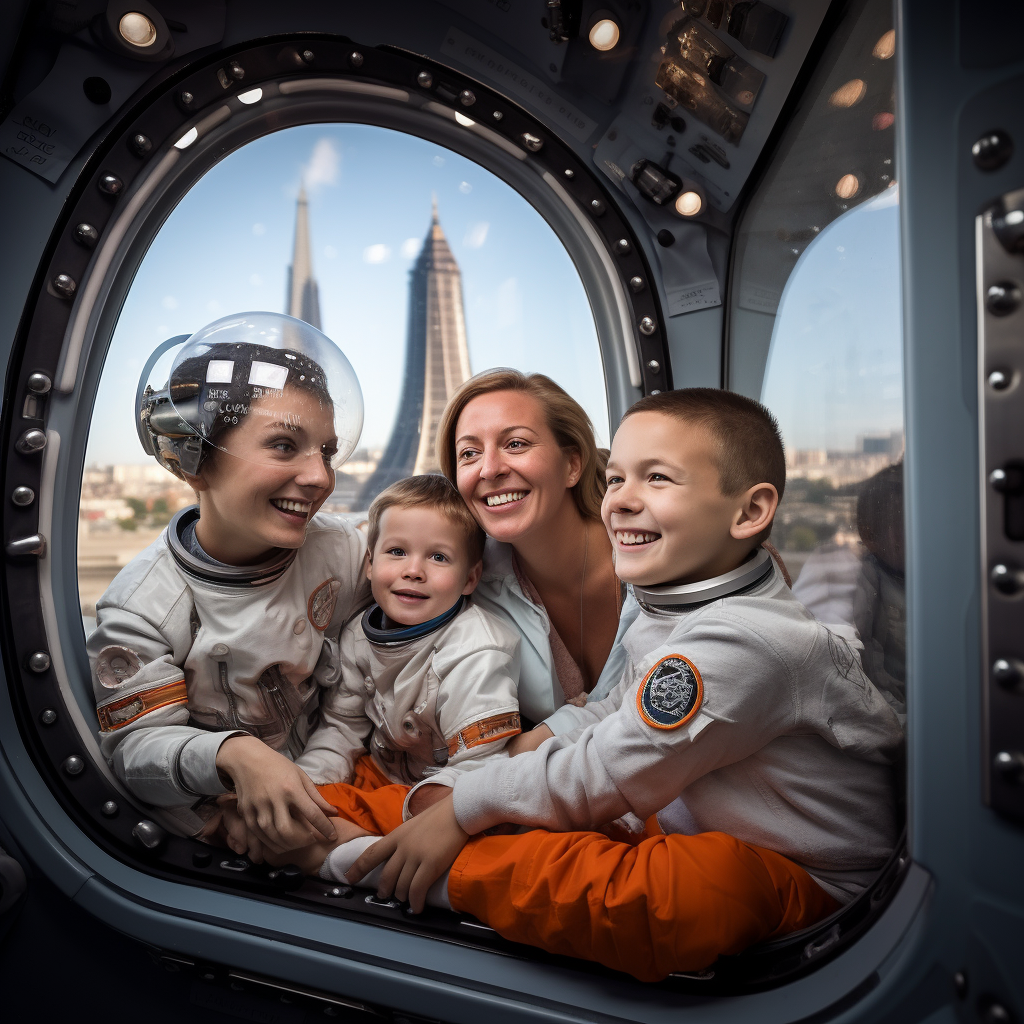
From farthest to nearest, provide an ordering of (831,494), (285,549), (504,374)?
(504,374), (285,549), (831,494)

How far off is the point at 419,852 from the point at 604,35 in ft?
5.15

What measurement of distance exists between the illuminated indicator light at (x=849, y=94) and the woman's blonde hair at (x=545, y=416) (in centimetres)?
76

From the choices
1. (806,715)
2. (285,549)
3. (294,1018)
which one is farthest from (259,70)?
(294,1018)

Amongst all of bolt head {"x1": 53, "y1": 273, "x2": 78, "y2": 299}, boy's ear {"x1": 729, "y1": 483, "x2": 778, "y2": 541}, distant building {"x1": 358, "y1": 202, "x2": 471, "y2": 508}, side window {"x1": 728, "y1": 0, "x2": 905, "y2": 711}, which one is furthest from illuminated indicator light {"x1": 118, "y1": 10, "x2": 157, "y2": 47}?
boy's ear {"x1": 729, "y1": 483, "x2": 778, "y2": 541}

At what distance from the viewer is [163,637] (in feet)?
4.35

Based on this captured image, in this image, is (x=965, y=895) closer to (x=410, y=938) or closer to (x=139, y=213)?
(x=410, y=938)

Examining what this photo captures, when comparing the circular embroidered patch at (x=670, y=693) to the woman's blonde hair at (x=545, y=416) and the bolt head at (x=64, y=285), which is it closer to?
the woman's blonde hair at (x=545, y=416)

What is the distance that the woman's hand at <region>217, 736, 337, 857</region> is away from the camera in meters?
1.20

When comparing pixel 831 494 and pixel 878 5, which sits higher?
pixel 878 5

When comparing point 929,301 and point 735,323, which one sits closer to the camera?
point 929,301

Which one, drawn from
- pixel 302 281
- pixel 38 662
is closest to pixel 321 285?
pixel 302 281

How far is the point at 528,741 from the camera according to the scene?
4.53 feet

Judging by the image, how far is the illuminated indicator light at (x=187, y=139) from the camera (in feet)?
4.88

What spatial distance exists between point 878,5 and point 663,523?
894 mm
